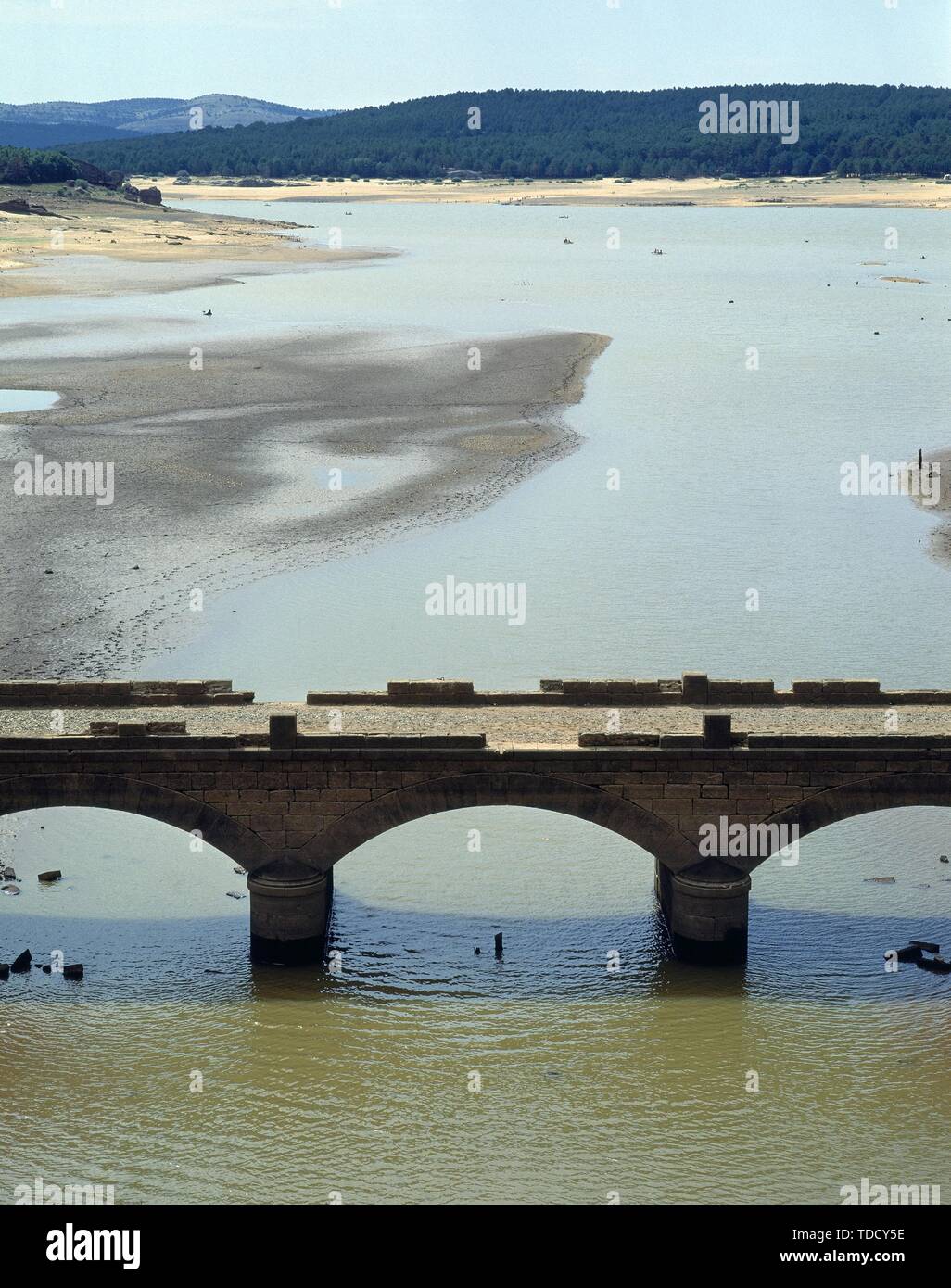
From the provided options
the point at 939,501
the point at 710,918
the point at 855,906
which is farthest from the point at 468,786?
the point at 939,501

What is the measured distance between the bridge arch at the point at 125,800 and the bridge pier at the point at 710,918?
28.8 feet

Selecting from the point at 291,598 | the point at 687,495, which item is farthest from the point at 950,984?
the point at 687,495

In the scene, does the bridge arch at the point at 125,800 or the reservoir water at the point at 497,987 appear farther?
the bridge arch at the point at 125,800

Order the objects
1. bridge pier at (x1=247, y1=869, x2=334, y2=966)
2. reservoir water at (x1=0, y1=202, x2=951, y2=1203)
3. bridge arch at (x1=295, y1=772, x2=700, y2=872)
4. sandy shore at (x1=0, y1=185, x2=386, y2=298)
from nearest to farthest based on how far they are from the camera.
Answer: reservoir water at (x1=0, y1=202, x2=951, y2=1203) → bridge arch at (x1=295, y1=772, x2=700, y2=872) → bridge pier at (x1=247, y1=869, x2=334, y2=966) → sandy shore at (x1=0, y1=185, x2=386, y2=298)

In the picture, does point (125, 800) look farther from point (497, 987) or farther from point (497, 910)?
point (497, 910)

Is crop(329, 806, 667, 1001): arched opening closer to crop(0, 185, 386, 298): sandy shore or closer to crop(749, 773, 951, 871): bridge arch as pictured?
crop(749, 773, 951, 871): bridge arch

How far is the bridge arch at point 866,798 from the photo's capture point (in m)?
38.3

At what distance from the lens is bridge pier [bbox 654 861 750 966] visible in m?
38.8

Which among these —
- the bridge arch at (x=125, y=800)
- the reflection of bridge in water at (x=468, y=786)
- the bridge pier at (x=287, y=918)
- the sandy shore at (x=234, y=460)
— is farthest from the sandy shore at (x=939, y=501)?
the bridge arch at (x=125, y=800)

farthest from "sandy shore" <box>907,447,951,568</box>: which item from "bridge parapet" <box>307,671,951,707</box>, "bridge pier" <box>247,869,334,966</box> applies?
"bridge pier" <box>247,869,334,966</box>

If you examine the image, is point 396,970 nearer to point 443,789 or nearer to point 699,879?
point 443,789

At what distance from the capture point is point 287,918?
129ft

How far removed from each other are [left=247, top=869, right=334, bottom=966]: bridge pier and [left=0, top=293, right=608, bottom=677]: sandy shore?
1886 centimetres

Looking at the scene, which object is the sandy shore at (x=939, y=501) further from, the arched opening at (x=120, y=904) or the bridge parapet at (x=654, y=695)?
the arched opening at (x=120, y=904)
